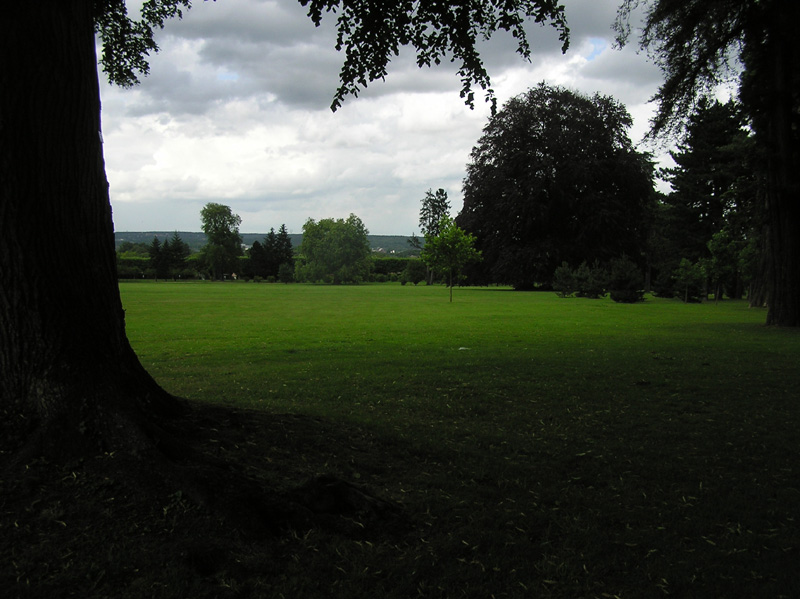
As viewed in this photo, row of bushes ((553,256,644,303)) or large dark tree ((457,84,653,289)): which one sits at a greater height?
large dark tree ((457,84,653,289))

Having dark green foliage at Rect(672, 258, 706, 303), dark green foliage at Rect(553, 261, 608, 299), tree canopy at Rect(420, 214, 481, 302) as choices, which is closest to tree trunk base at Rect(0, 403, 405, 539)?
tree canopy at Rect(420, 214, 481, 302)

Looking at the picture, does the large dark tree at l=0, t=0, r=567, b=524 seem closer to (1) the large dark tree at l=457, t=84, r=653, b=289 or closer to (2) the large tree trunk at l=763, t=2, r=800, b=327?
(2) the large tree trunk at l=763, t=2, r=800, b=327

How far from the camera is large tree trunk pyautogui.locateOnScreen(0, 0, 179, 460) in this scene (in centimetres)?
380

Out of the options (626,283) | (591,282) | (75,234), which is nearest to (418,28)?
(75,234)

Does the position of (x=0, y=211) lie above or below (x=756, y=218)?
below

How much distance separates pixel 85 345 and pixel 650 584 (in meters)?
4.14

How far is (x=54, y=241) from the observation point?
13.0 ft

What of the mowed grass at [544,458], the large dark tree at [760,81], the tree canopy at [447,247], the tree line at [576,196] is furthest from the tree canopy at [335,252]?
the mowed grass at [544,458]

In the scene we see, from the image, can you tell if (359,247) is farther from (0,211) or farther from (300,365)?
(0,211)

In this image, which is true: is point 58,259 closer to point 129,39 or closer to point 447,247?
point 129,39


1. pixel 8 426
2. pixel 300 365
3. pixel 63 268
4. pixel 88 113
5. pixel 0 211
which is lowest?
pixel 300 365

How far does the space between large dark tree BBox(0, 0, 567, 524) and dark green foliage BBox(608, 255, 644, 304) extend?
1336 inches

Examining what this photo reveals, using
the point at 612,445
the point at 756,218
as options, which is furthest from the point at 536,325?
the point at 612,445

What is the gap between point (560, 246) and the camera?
166 ft
